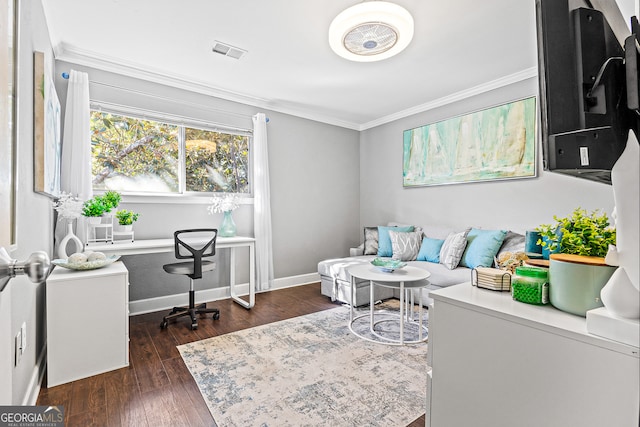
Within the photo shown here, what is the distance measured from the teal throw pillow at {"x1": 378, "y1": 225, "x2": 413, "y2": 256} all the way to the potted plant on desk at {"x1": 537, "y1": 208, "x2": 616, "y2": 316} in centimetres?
298

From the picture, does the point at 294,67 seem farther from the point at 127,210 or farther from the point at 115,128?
the point at 127,210

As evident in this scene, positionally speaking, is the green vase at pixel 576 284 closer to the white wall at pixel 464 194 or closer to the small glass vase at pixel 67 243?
the white wall at pixel 464 194

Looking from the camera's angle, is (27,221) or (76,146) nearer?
(27,221)

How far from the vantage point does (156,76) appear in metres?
3.18

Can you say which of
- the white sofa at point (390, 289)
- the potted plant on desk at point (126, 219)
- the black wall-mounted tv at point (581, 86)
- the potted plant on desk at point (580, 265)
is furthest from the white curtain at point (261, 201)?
the black wall-mounted tv at point (581, 86)

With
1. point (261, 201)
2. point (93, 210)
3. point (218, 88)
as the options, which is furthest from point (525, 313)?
point (218, 88)

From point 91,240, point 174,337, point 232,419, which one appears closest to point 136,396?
point 232,419

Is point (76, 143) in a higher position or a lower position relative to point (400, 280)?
higher

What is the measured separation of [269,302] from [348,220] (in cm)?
200

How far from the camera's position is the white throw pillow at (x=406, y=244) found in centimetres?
373

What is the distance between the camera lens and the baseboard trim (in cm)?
315

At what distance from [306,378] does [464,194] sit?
286 cm

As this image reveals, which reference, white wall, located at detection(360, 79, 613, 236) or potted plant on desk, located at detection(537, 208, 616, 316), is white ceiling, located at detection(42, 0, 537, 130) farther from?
potted plant on desk, located at detection(537, 208, 616, 316)

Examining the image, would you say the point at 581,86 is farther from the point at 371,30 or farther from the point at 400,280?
the point at 400,280
